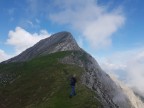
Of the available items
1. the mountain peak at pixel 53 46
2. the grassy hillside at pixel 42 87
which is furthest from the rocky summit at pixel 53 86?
the mountain peak at pixel 53 46

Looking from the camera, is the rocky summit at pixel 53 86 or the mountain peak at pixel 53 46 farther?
the mountain peak at pixel 53 46

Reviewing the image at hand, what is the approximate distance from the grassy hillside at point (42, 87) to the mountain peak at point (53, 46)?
35.1 metres

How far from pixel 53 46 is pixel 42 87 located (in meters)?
77.9

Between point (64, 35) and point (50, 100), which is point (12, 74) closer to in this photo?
point (50, 100)

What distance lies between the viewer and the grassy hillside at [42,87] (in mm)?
69606

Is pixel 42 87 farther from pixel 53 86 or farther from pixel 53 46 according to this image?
pixel 53 46

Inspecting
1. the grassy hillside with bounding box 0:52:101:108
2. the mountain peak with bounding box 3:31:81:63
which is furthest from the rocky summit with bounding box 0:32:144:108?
the mountain peak with bounding box 3:31:81:63

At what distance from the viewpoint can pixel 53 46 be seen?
535 feet

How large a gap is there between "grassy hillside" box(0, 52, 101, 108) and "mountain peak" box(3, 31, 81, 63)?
3509cm

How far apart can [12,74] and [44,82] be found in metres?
26.0

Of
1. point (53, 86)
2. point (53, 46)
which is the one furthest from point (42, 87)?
point (53, 46)

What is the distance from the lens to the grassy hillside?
6961 cm

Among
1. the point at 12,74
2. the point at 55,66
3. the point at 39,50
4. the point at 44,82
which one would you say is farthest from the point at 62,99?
the point at 39,50

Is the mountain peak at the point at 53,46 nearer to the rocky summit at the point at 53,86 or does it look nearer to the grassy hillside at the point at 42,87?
the rocky summit at the point at 53,86
